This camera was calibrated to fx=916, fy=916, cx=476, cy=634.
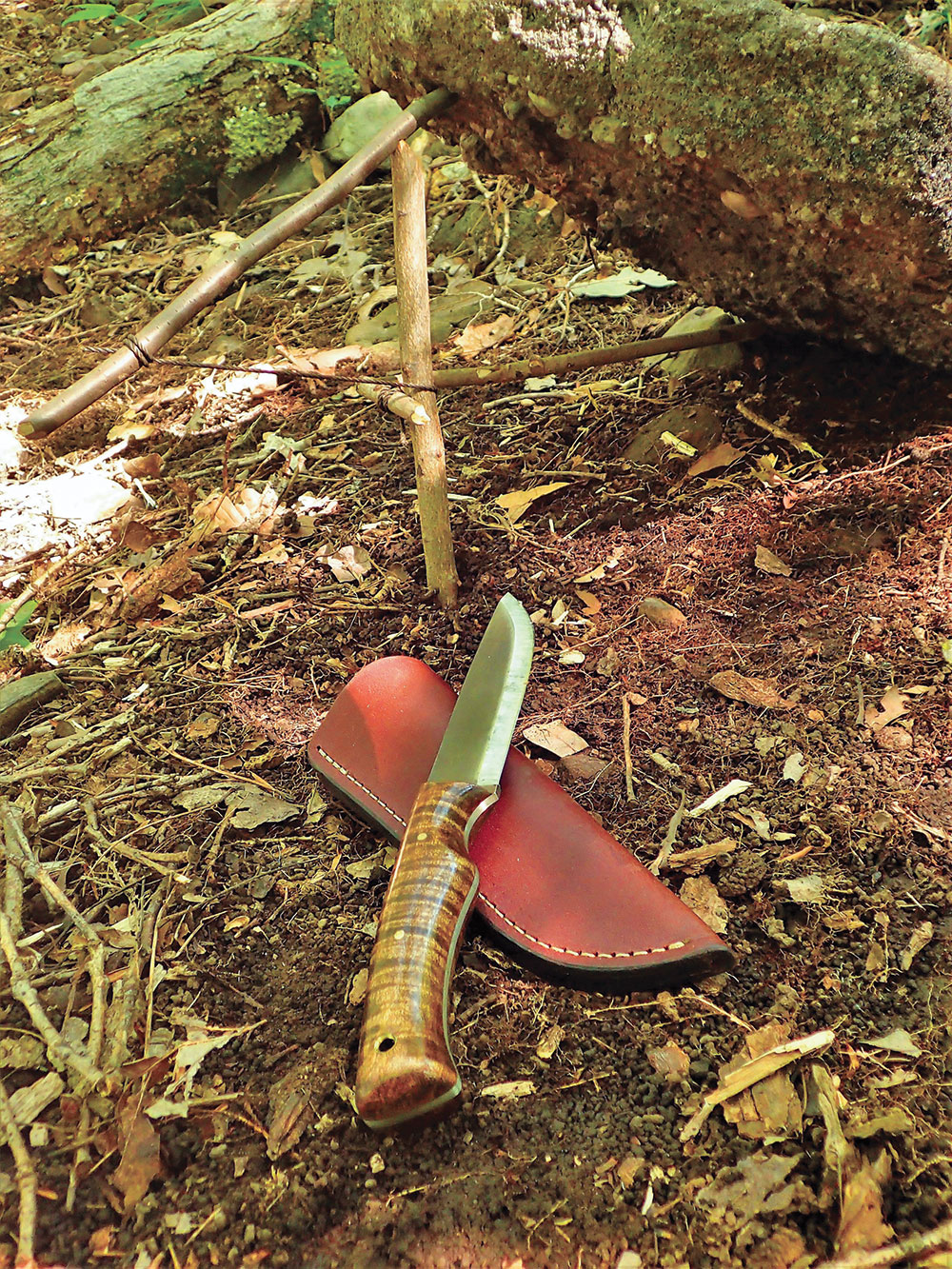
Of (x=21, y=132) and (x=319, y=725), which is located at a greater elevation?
(x=21, y=132)

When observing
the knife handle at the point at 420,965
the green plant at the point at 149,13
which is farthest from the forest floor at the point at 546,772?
the green plant at the point at 149,13

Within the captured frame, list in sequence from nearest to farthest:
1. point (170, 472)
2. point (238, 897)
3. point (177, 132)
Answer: point (238, 897)
point (170, 472)
point (177, 132)

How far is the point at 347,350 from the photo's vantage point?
3.37 metres

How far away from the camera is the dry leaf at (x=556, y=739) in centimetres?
189

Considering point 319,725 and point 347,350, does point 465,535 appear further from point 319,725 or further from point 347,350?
point 347,350

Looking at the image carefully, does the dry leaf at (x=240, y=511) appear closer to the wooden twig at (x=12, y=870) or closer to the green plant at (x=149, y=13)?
the wooden twig at (x=12, y=870)

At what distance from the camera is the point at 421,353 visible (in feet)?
7.15

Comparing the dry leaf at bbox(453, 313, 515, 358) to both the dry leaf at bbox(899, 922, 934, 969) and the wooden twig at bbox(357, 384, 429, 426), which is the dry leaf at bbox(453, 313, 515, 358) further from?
the dry leaf at bbox(899, 922, 934, 969)

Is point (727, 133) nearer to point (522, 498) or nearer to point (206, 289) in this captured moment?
point (522, 498)

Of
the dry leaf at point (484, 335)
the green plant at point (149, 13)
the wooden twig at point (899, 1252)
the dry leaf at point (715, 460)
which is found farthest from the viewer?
the green plant at point (149, 13)

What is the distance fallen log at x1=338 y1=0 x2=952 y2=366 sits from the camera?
1.83m

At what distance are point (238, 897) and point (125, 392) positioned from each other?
91.9 inches

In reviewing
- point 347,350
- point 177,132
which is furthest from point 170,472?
point 177,132

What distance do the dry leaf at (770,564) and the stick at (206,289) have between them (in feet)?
4.05
